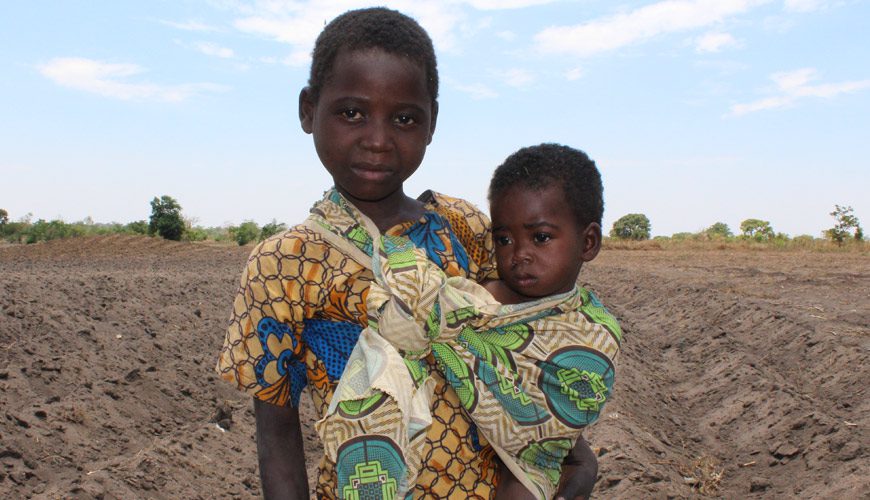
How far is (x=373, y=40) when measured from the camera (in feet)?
5.16

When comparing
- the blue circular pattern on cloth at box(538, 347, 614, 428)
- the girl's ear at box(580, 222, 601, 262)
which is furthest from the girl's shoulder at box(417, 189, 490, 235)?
the blue circular pattern on cloth at box(538, 347, 614, 428)

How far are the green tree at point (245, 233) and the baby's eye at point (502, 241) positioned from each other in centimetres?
2996

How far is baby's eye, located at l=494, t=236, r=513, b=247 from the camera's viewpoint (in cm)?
188

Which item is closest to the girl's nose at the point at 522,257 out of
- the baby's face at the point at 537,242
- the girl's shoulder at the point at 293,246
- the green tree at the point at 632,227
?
the baby's face at the point at 537,242

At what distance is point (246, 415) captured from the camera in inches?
253

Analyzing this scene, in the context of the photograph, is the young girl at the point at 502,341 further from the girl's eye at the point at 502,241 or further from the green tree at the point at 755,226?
the green tree at the point at 755,226

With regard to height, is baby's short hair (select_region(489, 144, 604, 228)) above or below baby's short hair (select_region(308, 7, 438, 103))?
below

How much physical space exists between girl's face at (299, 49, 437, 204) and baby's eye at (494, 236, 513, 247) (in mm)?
334

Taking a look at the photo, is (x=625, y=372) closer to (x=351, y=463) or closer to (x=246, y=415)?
(x=246, y=415)

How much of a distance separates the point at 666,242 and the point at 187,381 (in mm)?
26250

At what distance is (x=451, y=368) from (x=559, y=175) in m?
0.54

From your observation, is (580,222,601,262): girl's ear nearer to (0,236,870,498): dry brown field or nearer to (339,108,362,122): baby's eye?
(339,108,362,122): baby's eye

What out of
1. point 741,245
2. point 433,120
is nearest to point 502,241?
point 433,120

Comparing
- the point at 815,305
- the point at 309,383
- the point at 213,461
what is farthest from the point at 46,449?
the point at 815,305
